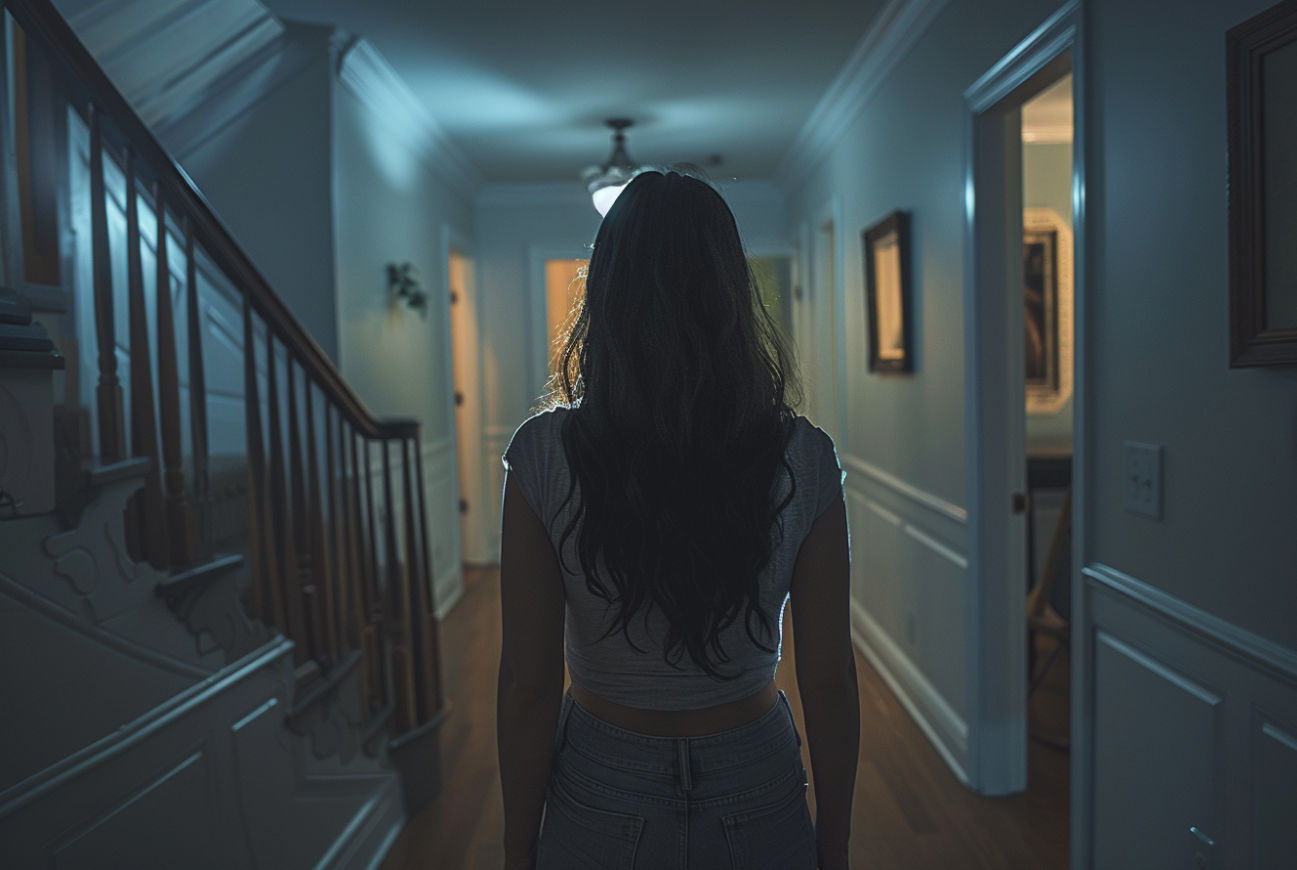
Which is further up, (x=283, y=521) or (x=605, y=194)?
(x=605, y=194)

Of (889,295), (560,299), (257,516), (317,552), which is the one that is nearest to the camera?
(257,516)

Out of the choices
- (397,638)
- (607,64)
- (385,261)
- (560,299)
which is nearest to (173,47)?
(385,261)

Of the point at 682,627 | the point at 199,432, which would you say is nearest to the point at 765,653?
the point at 682,627

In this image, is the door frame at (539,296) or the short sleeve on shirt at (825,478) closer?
the short sleeve on shirt at (825,478)

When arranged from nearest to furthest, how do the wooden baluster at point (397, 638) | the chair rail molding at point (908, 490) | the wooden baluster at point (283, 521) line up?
the wooden baluster at point (283, 521), the wooden baluster at point (397, 638), the chair rail molding at point (908, 490)

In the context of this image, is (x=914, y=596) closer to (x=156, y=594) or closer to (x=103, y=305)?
(x=156, y=594)

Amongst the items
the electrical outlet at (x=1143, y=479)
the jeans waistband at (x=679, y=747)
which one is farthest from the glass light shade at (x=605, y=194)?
the jeans waistband at (x=679, y=747)

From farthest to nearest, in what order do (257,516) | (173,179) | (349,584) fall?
(349,584), (257,516), (173,179)

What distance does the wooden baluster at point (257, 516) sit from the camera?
1.86m

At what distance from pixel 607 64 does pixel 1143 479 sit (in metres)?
2.84

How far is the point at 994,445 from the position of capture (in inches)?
96.6

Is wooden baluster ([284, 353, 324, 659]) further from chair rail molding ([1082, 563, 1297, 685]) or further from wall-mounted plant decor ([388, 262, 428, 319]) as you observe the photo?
wall-mounted plant decor ([388, 262, 428, 319])

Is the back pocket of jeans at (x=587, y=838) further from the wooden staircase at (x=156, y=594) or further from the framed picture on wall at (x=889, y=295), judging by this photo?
the framed picture on wall at (x=889, y=295)

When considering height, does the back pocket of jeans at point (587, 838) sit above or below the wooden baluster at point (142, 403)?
below
